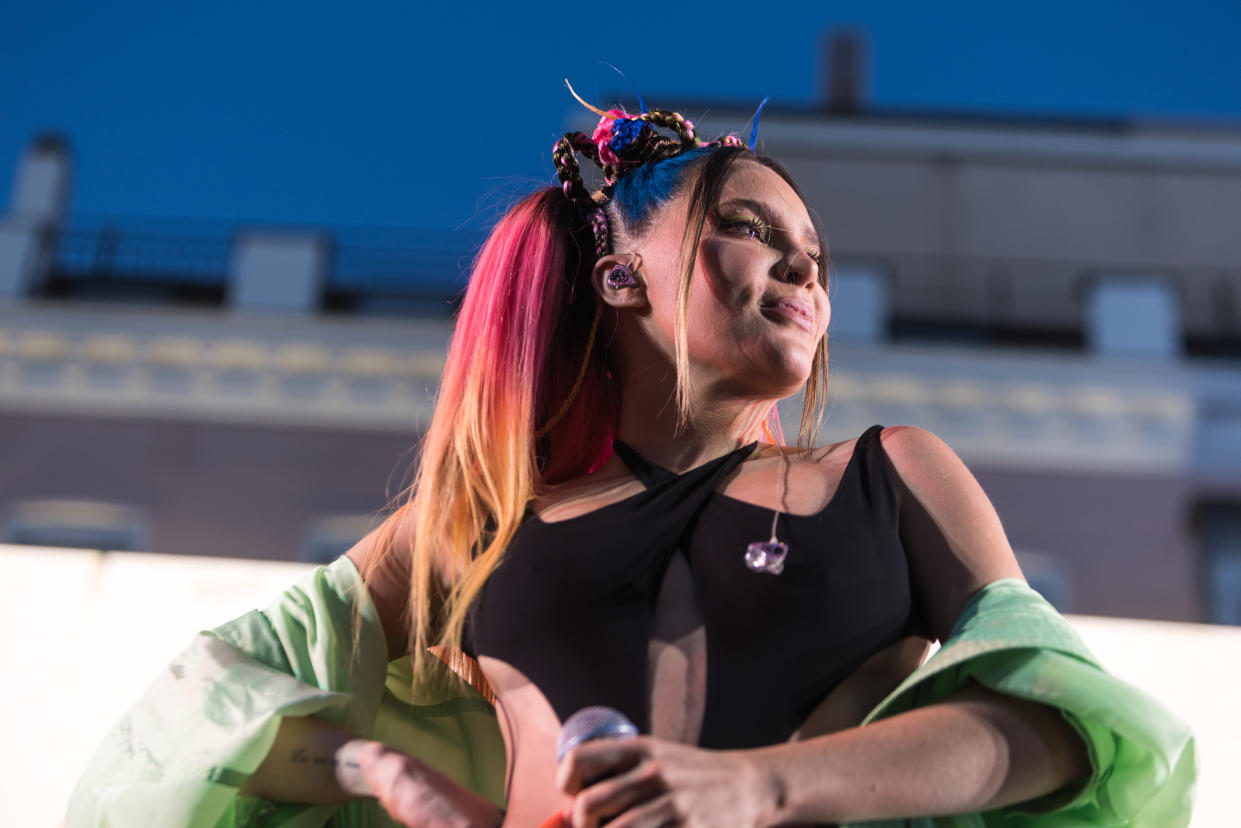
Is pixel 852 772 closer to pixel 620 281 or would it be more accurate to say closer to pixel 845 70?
pixel 620 281

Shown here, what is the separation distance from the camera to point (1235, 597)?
30.9 feet

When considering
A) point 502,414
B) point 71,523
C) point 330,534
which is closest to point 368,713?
point 502,414

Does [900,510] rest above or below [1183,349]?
below

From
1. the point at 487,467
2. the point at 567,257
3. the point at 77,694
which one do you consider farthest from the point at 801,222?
the point at 77,694

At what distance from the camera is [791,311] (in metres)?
1.41

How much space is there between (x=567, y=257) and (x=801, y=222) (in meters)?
0.28

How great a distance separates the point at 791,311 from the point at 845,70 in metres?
13.8

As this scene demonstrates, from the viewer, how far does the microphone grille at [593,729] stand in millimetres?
1039

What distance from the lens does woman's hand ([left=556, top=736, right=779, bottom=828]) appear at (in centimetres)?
101

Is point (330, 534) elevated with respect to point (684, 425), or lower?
lower

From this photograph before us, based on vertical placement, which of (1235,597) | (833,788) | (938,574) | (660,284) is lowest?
(1235,597)

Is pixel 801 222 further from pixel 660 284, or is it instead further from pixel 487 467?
pixel 487 467

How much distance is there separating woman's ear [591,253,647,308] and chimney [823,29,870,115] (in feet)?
43.3

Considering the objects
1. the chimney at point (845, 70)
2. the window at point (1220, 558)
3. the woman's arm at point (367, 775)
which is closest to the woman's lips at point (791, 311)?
the woman's arm at point (367, 775)
